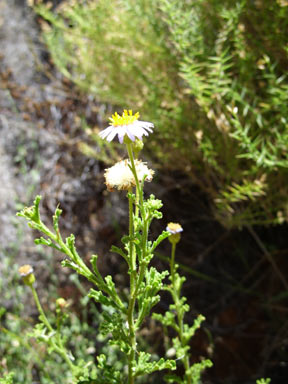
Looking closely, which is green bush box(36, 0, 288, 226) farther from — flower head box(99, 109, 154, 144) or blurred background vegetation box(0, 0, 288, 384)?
flower head box(99, 109, 154, 144)

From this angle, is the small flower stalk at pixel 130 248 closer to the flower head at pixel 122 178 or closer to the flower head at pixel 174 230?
the flower head at pixel 122 178

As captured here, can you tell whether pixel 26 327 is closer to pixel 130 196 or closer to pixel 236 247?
pixel 236 247

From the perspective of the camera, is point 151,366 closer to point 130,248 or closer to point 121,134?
point 130,248

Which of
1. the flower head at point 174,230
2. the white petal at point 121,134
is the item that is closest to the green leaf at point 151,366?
the flower head at point 174,230

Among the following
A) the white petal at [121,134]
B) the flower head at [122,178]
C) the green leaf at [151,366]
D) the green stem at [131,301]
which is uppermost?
the white petal at [121,134]

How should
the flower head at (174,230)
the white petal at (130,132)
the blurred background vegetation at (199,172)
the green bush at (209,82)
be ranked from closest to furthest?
the white petal at (130,132), the flower head at (174,230), the green bush at (209,82), the blurred background vegetation at (199,172)

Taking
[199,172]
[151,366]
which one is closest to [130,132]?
[151,366]

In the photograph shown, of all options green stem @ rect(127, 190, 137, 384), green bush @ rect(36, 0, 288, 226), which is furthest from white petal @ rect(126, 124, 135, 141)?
green bush @ rect(36, 0, 288, 226)
